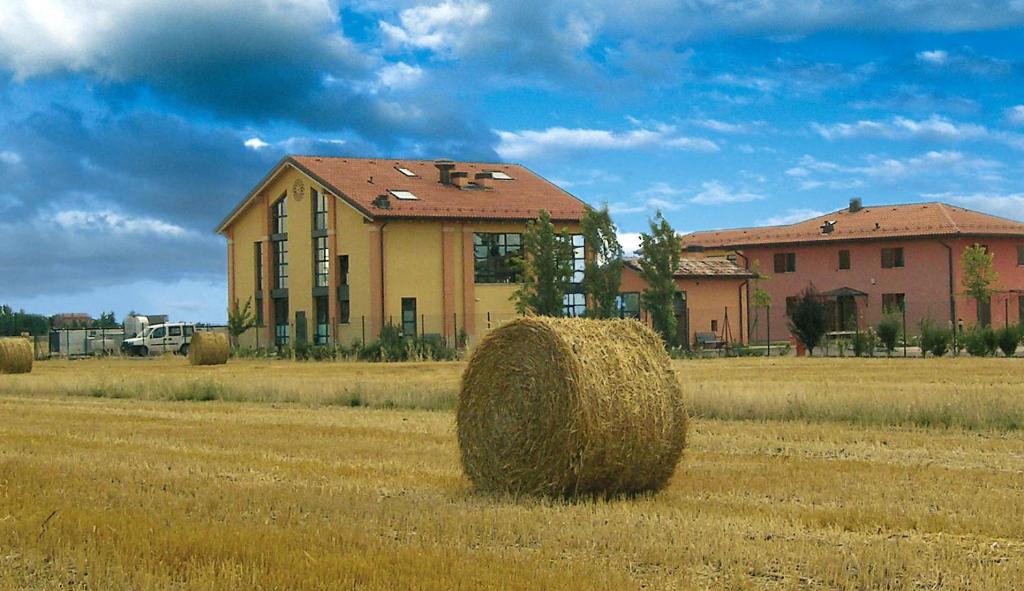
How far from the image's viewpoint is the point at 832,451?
51.3 feet

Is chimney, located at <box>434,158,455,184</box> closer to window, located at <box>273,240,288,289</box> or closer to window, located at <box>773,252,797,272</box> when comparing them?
window, located at <box>273,240,288,289</box>

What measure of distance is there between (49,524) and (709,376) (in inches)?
847

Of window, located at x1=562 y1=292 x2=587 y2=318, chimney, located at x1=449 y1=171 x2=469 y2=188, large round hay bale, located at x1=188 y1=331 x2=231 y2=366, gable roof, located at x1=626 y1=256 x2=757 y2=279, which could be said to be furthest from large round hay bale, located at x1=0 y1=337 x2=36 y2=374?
gable roof, located at x1=626 y1=256 x2=757 y2=279

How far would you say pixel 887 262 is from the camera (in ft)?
219

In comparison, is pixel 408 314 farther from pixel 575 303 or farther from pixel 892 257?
pixel 892 257

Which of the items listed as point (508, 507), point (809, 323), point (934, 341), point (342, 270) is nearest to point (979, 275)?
point (809, 323)

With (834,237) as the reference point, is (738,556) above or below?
below

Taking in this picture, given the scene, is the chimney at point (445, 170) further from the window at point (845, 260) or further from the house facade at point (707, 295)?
the window at point (845, 260)

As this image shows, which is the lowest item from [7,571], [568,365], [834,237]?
[7,571]

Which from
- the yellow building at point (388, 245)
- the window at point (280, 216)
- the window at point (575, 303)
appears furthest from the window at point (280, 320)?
the window at point (575, 303)

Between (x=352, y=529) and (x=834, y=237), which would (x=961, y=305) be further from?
(x=352, y=529)

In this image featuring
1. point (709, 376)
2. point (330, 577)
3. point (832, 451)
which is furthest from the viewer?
point (709, 376)

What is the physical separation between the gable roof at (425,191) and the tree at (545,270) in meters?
6.06

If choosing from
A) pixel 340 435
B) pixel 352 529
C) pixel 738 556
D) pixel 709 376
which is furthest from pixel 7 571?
pixel 709 376
